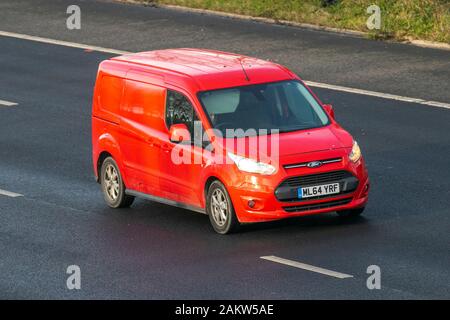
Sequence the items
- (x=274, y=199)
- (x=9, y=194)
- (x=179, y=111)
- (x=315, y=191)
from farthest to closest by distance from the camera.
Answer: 1. (x=9, y=194)
2. (x=179, y=111)
3. (x=315, y=191)
4. (x=274, y=199)

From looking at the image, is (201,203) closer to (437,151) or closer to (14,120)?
(437,151)

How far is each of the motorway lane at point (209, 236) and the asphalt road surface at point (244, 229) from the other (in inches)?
0.9

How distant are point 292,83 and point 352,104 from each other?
23.1ft

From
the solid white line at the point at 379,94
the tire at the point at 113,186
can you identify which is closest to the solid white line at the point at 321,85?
the solid white line at the point at 379,94

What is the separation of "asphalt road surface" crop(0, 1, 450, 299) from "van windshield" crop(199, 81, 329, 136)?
3.77 feet

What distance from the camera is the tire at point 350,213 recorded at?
56.2 ft

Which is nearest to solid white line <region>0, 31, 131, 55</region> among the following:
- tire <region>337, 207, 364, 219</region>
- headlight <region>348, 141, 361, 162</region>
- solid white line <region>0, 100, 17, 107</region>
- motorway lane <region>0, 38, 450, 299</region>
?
solid white line <region>0, 100, 17, 107</region>

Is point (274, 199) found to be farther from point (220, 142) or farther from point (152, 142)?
point (152, 142)

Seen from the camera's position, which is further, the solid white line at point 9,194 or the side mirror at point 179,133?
the solid white line at point 9,194

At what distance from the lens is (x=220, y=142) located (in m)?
16.8

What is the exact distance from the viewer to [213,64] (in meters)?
18.0

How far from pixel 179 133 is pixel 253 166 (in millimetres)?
1139

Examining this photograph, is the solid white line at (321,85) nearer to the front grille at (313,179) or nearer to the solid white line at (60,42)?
the solid white line at (60,42)
